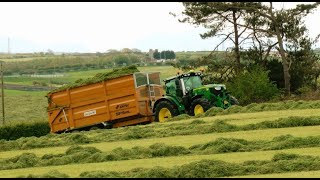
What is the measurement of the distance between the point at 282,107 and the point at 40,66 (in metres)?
58.8

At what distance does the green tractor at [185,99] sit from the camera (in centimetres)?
2295

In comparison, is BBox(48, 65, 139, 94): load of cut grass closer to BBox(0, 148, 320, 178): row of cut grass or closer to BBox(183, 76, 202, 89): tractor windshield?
BBox(183, 76, 202, 89): tractor windshield

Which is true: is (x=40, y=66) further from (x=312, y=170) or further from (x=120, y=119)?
(x=312, y=170)

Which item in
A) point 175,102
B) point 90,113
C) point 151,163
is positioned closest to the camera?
point 151,163

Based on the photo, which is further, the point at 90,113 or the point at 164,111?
the point at 90,113

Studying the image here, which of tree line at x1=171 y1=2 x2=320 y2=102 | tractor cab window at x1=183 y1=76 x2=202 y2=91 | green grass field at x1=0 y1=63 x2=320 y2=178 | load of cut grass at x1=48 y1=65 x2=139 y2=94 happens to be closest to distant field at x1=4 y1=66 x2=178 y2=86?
tree line at x1=171 y1=2 x2=320 y2=102

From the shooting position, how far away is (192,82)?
78.6ft

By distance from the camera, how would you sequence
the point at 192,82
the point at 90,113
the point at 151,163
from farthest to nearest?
the point at 192,82, the point at 90,113, the point at 151,163

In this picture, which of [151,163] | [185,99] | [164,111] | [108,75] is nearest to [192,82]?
[185,99]

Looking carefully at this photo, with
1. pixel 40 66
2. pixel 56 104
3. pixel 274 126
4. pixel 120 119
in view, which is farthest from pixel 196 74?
pixel 40 66

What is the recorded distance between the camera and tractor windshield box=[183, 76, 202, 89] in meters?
23.8

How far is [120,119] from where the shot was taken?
23312 mm

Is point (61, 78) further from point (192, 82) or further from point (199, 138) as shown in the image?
point (199, 138)

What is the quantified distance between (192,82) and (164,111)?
1.70 m
